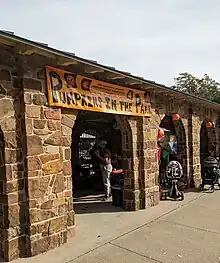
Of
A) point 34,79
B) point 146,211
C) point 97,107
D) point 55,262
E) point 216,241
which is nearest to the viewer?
point 55,262

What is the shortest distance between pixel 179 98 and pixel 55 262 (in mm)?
6536

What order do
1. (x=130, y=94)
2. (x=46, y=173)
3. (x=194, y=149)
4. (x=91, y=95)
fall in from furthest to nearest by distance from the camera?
(x=194, y=149)
(x=130, y=94)
(x=91, y=95)
(x=46, y=173)

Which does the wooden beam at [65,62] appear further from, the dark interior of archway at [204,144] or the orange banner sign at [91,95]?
the dark interior of archway at [204,144]

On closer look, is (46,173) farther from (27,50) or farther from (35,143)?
(27,50)

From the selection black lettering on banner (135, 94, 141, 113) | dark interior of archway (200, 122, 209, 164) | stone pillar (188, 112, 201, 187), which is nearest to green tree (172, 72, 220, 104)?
dark interior of archway (200, 122, 209, 164)

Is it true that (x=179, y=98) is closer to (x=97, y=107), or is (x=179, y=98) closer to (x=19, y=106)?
(x=97, y=107)

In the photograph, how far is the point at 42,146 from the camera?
16.2 feet

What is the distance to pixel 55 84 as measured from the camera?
204 inches

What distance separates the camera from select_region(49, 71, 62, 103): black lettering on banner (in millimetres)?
5129

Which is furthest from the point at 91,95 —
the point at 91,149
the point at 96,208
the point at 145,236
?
the point at 91,149

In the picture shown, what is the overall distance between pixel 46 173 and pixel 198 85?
3126 centimetres

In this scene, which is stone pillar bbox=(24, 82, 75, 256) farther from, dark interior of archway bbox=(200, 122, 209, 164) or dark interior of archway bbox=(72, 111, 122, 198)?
dark interior of archway bbox=(200, 122, 209, 164)

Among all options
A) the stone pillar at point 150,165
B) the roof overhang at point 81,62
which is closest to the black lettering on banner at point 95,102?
the roof overhang at point 81,62

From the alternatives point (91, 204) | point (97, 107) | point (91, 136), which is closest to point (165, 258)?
point (97, 107)
